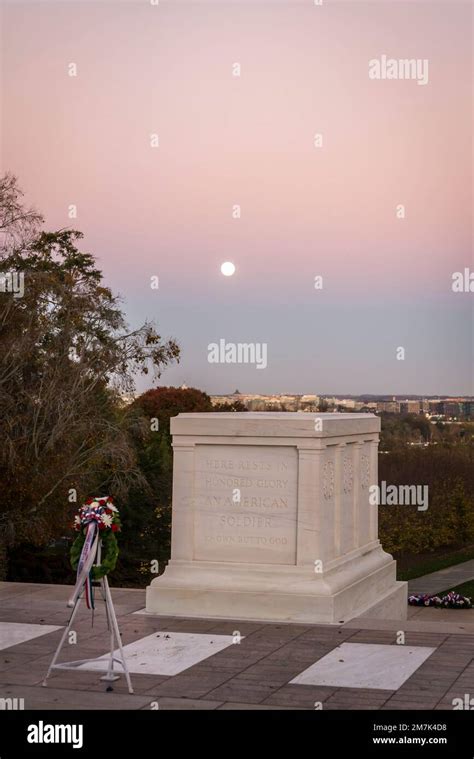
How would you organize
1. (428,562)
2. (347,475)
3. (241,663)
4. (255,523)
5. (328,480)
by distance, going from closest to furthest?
(241,663)
(255,523)
(328,480)
(347,475)
(428,562)

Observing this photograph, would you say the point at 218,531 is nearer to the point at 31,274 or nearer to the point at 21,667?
the point at 21,667

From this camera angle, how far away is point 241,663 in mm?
10203

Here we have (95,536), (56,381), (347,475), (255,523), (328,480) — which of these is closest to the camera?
(95,536)

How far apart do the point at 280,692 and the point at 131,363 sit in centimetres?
2143

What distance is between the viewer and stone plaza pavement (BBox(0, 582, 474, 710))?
8938 mm

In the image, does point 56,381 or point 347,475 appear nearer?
point 347,475

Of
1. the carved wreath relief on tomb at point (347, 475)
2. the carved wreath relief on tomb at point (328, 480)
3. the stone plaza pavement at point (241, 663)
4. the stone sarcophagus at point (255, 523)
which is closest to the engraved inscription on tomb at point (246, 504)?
the stone sarcophagus at point (255, 523)

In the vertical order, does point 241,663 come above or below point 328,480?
below

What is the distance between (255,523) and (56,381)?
14.6 meters

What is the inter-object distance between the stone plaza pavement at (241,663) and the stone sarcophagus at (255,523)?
0.95 ft

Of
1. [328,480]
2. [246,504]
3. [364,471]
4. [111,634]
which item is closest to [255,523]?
[246,504]

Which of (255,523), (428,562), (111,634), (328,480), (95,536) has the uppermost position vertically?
(328,480)

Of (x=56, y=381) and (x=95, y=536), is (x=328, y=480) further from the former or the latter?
(x=56, y=381)
